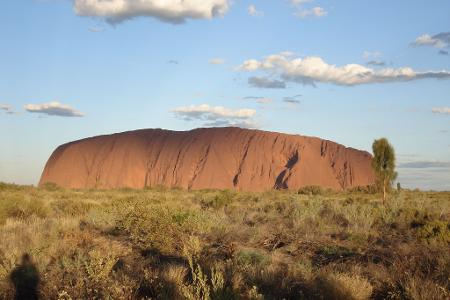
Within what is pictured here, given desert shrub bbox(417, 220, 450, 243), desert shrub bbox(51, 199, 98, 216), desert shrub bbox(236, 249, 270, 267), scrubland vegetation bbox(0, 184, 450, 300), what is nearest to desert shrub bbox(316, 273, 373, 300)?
scrubland vegetation bbox(0, 184, 450, 300)

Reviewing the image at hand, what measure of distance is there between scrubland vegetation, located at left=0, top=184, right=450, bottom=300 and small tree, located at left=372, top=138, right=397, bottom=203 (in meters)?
14.4

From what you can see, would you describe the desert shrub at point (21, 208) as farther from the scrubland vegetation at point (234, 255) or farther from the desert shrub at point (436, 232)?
the desert shrub at point (436, 232)

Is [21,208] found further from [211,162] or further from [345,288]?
[211,162]

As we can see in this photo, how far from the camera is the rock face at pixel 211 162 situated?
2404 inches

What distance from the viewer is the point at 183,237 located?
9227mm

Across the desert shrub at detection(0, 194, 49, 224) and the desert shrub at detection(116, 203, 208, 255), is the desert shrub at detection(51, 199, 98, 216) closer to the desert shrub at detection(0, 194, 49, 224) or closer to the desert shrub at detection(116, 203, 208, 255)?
the desert shrub at detection(0, 194, 49, 224)

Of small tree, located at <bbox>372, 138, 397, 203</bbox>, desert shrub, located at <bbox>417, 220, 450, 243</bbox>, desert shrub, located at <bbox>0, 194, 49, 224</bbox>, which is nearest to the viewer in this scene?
desert shrub, located at <bbox>417, 220, 450, 243</bbox>

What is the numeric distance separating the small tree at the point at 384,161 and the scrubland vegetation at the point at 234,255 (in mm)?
14350

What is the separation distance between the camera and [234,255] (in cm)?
775

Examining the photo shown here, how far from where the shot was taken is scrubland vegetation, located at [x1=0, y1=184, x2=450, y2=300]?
5672mm

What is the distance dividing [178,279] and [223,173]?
55.5 m

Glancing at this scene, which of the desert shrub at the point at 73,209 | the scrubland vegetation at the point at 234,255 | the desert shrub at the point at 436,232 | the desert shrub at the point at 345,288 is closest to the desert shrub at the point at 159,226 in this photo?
the scrubland vegetation at the point at 234,255

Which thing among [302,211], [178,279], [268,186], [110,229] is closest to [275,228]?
[302,211]

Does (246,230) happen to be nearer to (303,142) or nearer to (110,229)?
(110,229)
